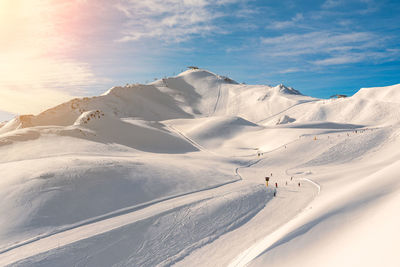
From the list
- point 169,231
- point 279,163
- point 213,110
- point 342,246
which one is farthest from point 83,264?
point 213,110

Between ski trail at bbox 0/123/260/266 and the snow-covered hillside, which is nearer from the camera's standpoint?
the snow-covered hillside

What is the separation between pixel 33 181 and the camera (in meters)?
18.0

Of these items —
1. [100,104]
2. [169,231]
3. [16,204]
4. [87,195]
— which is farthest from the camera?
[100,104]

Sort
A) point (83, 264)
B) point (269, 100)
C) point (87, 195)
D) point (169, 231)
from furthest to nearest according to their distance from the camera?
1. point (269, 100)
2. point (87, 195)
3. point (169, 231)
4. point (83, 264)

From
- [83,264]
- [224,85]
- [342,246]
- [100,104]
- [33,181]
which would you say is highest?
[224,85]

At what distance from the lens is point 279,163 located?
112 feet

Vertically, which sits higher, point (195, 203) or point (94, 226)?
point (195, 203)

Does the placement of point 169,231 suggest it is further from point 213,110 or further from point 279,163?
point 213,110

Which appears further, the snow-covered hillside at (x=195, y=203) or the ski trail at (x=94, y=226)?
the ski trail at (x=94, y=226)

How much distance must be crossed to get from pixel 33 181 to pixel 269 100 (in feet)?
301

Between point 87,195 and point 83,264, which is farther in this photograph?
point 87,195

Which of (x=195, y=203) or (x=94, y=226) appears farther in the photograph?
(x=195, y=203)

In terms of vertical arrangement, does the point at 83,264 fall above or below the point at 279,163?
below

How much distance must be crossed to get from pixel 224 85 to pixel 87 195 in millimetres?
111739
